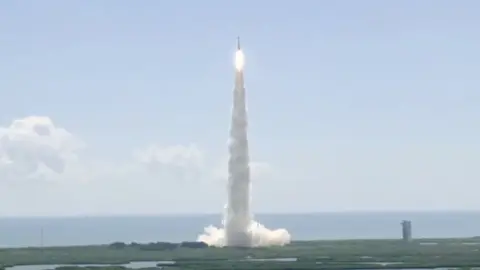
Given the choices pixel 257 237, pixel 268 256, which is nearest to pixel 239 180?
pixel 268 256

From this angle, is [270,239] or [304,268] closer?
[304,268]

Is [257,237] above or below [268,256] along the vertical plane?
above

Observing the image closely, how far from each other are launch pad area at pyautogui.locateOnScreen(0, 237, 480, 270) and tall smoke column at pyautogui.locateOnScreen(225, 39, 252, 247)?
4.56 m

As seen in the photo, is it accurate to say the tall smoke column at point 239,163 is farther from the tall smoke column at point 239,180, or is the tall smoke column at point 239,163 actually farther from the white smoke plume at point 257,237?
the white smoke plume at point 257,237

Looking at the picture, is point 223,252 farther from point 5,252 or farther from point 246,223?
point 5,252

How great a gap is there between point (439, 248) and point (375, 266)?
30.3 meters

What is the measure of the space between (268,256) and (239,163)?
35.0ft

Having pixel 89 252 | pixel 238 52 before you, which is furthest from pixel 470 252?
pixel 89 252

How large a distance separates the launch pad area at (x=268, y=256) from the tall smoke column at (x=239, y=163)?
456 cm

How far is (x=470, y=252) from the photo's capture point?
109062 millimetres

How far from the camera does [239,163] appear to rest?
10150 centimetres

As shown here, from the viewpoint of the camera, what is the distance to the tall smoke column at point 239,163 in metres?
97.4

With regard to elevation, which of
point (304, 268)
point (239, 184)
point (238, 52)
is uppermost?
point (238, 52)

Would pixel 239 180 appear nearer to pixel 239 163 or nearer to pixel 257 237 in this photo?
pixel 239 163
